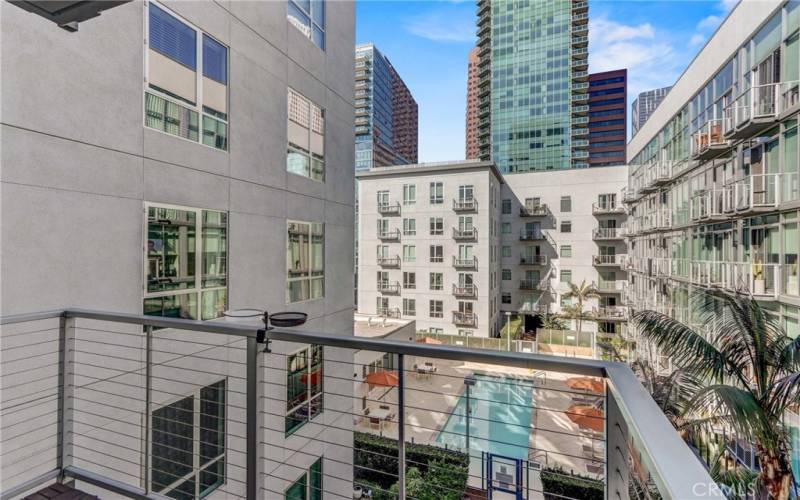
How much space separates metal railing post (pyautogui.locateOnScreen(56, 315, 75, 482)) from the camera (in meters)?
2.50

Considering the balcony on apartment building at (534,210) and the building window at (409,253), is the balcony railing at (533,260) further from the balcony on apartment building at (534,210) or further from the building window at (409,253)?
the building window at (409,253)

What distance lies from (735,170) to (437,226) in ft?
50.3

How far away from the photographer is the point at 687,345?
216 inches

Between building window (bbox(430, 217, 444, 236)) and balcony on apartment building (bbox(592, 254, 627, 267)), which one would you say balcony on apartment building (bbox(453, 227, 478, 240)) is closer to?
building window (bbox(430, 217, 444, 236))

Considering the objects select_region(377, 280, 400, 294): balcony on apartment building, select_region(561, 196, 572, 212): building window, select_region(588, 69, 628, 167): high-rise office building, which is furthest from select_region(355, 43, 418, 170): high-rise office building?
select_region(588, 69, 628, 167): high-rise office building

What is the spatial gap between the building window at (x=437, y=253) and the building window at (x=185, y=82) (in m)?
19.0

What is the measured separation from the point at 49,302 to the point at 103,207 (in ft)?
3.03

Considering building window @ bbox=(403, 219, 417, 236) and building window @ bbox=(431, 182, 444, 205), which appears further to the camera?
building window @ bbox=(403, 219, 417, 236)

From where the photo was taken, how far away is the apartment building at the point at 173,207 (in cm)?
290

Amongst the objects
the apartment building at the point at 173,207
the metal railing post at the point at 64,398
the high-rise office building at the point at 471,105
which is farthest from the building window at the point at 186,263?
the high-rise office building at the point at 471,105

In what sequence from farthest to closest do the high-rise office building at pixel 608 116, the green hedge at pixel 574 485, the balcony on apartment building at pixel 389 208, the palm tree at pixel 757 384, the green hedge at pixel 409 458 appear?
the high-rise office building at pixel 608 116, the balcony on apartment building at pixel 389 208, the green hedge at pixel 409 458, the green hedge at pixel 574 485, the palm tree at pixel 757 384

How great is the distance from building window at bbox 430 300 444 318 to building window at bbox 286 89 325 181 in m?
17.2

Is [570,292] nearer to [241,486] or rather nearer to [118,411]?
[241,486]

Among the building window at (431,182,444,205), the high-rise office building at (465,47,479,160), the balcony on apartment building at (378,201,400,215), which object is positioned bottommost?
the balcony on apartment building at (378,201,400,215)
